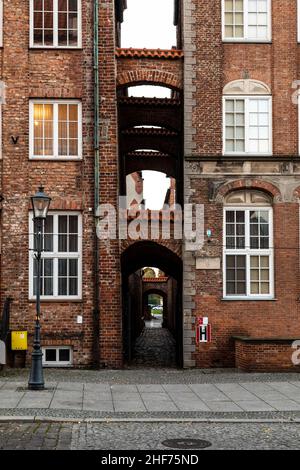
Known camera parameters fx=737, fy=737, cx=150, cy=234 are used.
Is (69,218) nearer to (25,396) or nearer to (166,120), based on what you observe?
(166,120)

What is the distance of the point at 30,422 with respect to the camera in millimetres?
12297

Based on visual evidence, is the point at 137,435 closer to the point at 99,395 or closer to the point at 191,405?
the point at 191,405

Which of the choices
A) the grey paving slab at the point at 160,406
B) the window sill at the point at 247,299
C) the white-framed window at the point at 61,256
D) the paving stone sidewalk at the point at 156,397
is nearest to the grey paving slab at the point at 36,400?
the paving stone sidewalk at the point at 156,397

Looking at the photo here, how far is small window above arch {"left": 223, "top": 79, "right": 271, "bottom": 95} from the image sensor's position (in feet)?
70.8

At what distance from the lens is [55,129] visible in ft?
68.9

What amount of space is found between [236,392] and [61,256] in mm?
7050

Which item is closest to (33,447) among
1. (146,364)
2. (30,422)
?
(30,422)

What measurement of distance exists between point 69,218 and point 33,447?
11.2 m

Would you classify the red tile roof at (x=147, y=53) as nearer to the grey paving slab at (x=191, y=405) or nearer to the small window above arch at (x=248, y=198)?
the small window above arch at (x=248, y=198)

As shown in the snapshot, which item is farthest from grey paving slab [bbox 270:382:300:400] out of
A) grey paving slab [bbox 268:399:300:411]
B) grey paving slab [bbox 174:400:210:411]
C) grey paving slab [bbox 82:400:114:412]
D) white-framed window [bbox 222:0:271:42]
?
white-framed window [bbox 222:0:271:42]

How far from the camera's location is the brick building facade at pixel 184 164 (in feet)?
67.6

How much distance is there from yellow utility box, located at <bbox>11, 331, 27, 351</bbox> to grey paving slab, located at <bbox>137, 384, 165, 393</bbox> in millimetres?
4574

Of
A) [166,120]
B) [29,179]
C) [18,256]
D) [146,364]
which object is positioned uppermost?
[166,120]

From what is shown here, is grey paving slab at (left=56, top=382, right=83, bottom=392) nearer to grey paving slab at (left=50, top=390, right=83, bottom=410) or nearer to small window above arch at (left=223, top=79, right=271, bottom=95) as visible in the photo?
grey paving slab at (left=50, top=390, right=83, bottom=410)
